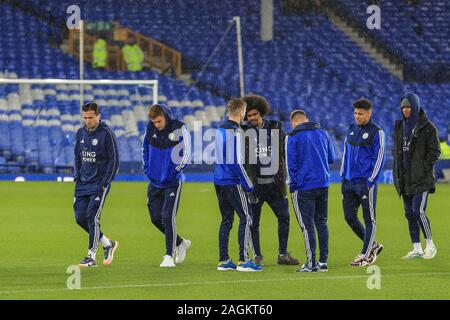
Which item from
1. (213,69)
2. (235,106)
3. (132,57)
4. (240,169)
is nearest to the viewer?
(235,106)

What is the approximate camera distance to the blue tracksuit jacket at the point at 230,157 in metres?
A: 13.1

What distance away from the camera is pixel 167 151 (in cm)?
1398

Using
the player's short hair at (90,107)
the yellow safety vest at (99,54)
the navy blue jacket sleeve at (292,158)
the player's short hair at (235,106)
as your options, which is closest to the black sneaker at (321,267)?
the navy blue jacket sleeve at (292,158)

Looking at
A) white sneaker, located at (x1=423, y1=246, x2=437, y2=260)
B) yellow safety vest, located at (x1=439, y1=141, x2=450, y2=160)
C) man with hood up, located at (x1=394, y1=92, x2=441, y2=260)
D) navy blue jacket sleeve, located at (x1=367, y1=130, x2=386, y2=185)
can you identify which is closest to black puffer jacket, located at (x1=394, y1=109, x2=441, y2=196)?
man with hood up, located at (x1=394, y1=92, x2=441, y2=260)

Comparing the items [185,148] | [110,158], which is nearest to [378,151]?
[185,148]

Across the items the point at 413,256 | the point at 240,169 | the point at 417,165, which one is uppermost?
the point at 240,169

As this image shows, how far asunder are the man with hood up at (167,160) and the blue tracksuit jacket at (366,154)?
75.9 inches

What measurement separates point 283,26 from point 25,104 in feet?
41.8

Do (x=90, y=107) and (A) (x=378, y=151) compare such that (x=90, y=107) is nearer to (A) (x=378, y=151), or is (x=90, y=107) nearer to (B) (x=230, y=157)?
(B) (x=230, y=157)

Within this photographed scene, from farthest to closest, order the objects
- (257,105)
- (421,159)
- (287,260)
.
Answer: (421,159) → (287,260) → (257,105)

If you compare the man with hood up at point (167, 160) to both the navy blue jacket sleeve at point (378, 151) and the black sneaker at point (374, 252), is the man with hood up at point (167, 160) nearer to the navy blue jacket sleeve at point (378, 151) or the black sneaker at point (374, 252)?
the navy blue jacket sleeve at point (378, 151)

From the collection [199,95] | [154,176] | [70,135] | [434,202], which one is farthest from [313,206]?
[199,95]

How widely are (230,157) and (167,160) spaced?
3.45ft
